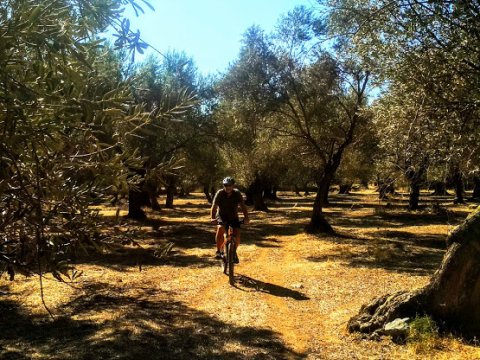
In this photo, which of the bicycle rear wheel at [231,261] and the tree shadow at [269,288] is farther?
the bicycle rear wheel at [231,261]

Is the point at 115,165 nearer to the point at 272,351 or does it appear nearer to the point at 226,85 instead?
the point at 272,351

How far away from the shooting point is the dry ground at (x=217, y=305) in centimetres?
627

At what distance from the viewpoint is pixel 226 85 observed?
1872cm

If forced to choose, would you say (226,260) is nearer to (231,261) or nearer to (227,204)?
(231,261)

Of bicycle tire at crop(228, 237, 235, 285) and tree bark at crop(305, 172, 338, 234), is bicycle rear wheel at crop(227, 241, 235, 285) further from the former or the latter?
tree bark at crop(305, 172, 338, 234)

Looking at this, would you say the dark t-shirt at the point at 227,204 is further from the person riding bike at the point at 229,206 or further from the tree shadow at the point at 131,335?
the tree shadow at the point at 131,335

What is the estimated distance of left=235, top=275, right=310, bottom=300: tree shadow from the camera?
9475mm

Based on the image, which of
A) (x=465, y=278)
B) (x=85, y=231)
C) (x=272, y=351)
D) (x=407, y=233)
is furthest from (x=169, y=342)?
(x=407, y=233)

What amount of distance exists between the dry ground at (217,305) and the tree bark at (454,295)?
1.28 feet

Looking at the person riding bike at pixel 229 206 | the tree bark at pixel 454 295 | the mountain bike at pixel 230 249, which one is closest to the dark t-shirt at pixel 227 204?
the person riding bike at pixel 229 206

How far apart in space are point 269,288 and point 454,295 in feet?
14.4

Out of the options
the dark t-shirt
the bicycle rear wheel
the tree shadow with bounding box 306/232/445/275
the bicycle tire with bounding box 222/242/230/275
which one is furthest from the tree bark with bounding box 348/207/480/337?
the tree shadow with bounding box 306/232/445/275

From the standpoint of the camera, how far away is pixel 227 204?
35.2 ft

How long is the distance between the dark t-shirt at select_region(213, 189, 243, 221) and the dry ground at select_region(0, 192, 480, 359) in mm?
1524
